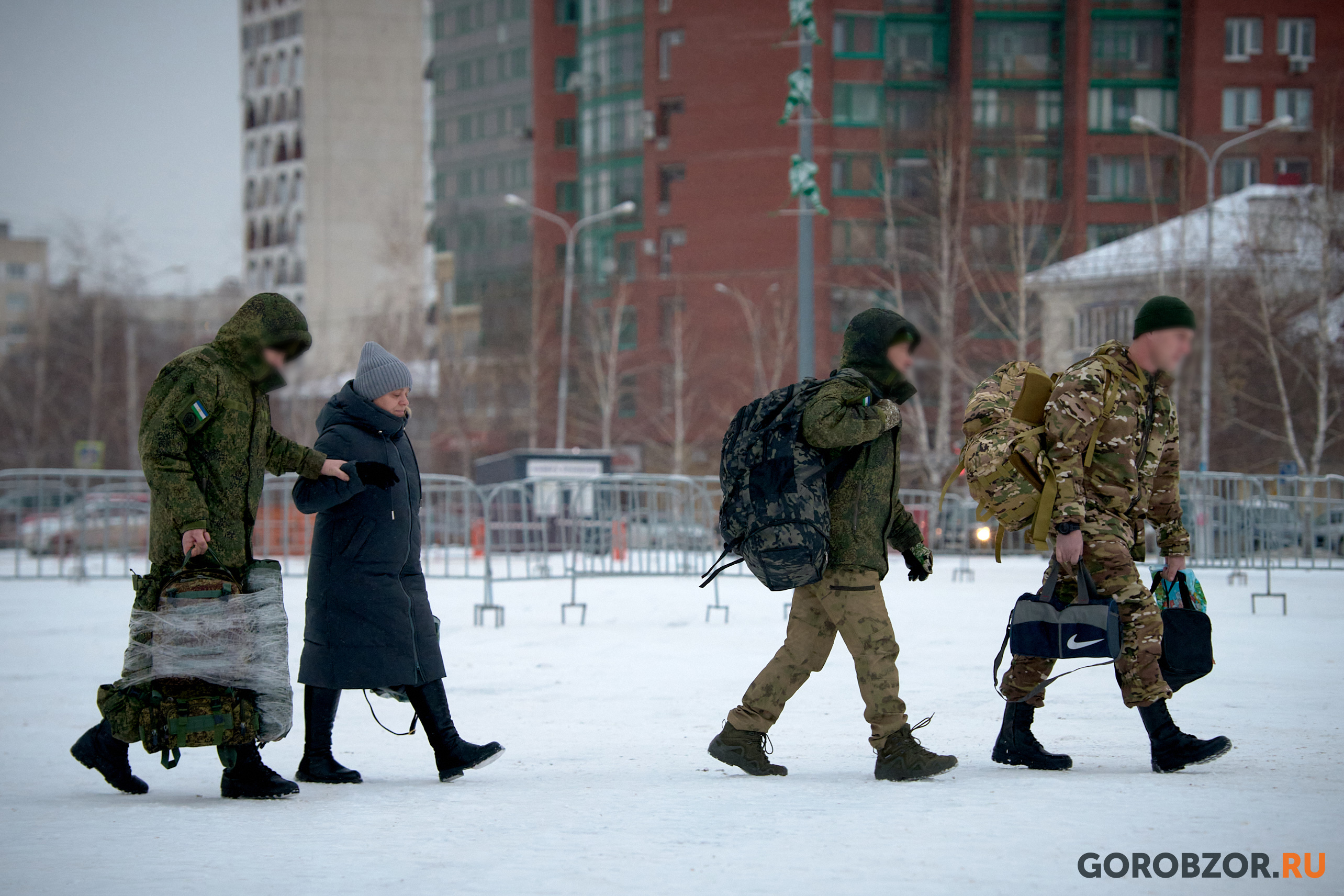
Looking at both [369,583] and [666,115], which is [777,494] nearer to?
[369,583]

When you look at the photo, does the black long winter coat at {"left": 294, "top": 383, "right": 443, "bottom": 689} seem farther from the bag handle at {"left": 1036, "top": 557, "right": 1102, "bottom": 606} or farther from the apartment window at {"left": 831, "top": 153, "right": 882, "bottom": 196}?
the apartment window at {"left": 831, "top": 153, "right": 882, "bottom": 196}

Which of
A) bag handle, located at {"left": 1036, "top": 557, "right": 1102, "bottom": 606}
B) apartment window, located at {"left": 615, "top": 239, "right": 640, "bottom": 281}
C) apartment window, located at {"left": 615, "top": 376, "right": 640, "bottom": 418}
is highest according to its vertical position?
apartment window, located at {"left": 615, "top": 239, "right": 640, "bottom": 281}

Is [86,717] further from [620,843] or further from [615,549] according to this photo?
[615,549]

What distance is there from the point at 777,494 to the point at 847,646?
625 millimetres

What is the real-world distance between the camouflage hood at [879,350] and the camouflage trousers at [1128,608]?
86cm

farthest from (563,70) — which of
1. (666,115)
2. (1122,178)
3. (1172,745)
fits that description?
(1172,745)

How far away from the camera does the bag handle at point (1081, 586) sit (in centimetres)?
530

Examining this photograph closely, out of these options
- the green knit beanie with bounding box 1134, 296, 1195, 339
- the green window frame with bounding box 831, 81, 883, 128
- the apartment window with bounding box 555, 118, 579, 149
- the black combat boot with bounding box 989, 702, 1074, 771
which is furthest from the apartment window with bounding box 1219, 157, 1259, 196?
the black combat boot with bounding box 989, 702, 1074, 771

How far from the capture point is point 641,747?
21.5 ft

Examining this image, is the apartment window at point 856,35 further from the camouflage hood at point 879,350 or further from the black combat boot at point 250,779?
the black combat boot at point 250,779

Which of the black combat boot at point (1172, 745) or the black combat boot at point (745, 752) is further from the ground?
the black combat boot at point (1172, 745)

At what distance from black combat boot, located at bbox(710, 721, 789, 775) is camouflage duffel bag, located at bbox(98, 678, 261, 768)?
1770 mm

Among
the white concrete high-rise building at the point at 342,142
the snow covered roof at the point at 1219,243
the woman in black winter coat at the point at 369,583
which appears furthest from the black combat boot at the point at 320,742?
the white concrete high-rise building at the point at 342,142

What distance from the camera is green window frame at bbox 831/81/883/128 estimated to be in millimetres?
Answer: 56219
